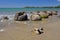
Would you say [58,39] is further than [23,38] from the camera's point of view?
No

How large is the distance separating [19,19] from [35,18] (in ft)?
4.69

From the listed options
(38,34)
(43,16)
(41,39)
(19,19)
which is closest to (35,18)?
(19,19)

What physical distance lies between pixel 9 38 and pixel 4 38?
0.74ft

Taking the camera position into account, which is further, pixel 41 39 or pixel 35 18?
pixel 35 18

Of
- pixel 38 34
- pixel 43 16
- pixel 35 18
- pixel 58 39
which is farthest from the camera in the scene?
pixel 43 16

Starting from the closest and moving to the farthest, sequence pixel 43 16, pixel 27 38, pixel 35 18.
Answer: pixel 27 38 < pixel 35 18 < pixel 43 16

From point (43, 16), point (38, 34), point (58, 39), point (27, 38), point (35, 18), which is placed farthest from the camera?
point (43, 16)

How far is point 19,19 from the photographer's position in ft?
52.7

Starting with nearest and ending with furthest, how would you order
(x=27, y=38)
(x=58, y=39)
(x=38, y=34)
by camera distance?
(x=58, y=39)
(x=27, y=38)
(x=38, y=34)

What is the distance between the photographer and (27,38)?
26.1 feet

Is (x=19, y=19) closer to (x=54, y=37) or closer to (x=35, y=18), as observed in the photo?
(x=35, y=18)

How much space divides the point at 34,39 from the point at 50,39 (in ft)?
2.23

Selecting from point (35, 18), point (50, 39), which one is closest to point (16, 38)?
point (50, 39)

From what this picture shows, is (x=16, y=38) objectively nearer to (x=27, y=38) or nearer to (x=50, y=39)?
(x=27, y=38)
